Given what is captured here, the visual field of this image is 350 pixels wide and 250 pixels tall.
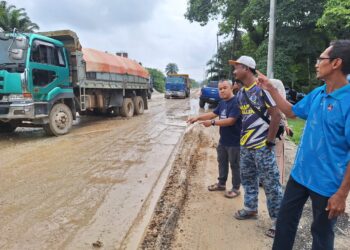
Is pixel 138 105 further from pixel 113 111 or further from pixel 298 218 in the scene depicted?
pixel 298 218

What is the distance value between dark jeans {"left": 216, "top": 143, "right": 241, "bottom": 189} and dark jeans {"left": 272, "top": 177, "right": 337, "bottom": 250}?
162 cm

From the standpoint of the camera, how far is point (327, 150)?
215cm

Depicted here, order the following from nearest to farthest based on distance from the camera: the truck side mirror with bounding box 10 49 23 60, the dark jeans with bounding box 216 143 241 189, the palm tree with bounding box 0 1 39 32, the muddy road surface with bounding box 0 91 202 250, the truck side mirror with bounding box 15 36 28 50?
the muddy road surface with bounding box 0 91 202 250 → the dark jeans with bounding box 216 143 241 189 → the truck side mirror with bounding box 10 49 23 60 → the truck side mirror with bounding box 15 36 28 50 → the palm tree with bounding box 0 1 39 32

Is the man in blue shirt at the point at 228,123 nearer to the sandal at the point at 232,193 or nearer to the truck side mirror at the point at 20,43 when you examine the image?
the sandal at the point at 232,193

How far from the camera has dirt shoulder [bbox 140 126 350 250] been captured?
10.4ft

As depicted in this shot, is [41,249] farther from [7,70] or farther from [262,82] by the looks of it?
[7,70]

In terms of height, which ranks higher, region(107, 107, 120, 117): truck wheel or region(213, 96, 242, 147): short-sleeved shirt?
region(213, 96, 242, 147): short-sleeved shirt

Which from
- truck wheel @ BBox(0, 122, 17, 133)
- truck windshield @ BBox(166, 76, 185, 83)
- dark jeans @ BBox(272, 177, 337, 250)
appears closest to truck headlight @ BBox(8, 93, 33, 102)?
truck wheel @ BBox(0, 122, 17, 133)

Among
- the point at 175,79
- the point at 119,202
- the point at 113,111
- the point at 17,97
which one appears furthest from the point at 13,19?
the point at 119,202

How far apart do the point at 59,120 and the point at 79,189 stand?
4.80m

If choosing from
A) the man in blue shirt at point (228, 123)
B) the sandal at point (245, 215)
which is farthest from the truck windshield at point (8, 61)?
the sandal at point (245, 215)

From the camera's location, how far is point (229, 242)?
3.20 meters

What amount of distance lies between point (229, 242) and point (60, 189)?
2.65 m

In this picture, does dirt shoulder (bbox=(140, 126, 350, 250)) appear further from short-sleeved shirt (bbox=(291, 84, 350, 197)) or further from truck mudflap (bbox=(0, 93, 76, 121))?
truck mudflap (bbox=(0, 93, 76, 121))
